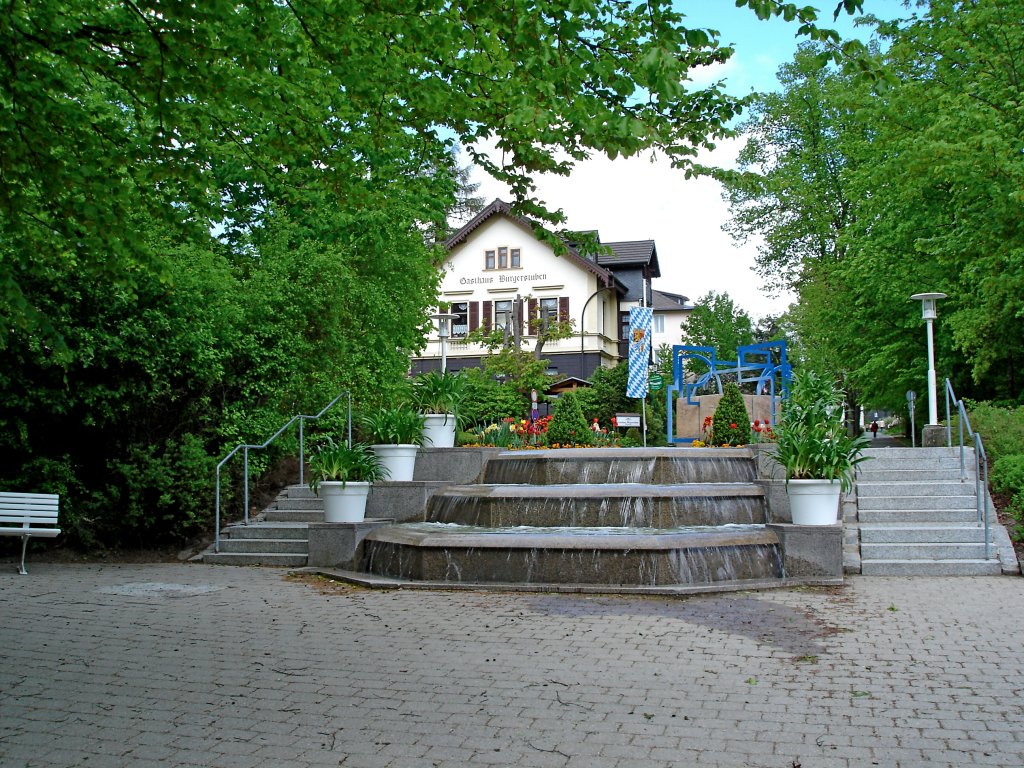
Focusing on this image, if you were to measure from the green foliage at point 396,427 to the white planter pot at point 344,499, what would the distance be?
1805mm

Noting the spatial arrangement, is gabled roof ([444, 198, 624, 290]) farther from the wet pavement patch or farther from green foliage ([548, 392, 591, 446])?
the wet pavement patch

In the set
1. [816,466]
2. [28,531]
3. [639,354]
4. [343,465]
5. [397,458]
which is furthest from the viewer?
[639,354]

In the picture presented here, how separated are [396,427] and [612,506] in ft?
11.6

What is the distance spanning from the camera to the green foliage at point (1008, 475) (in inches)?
503

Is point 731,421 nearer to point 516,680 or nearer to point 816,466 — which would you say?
point 816,466

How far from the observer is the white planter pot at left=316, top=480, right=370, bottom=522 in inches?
455

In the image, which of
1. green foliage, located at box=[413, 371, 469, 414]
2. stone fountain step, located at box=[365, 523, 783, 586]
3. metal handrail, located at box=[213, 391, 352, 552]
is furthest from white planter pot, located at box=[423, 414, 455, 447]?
stone fountain step, located at box=[365, 523, 783, 586]

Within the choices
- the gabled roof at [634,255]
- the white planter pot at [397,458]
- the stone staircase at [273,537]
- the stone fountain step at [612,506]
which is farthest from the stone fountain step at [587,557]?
the gabled roof at [634,255]

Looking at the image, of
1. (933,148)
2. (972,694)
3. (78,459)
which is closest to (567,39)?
(972,694)

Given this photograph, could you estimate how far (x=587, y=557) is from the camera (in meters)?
9.63

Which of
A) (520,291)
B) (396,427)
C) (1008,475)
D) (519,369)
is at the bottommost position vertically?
(1008,475)

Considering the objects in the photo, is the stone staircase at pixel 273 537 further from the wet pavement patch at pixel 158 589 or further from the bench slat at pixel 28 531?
the bench slat at pixel 28 531

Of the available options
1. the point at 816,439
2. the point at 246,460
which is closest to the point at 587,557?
the point at 816,439

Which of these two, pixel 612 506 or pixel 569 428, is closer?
pixel 612 506
